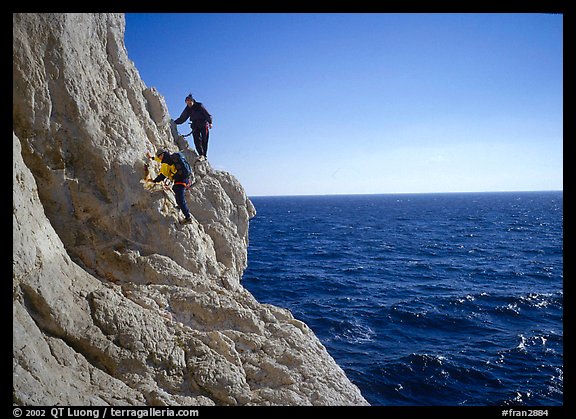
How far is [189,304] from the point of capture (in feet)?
26.7

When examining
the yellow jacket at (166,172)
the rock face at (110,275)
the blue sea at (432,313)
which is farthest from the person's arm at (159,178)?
the blue sea at (432,313)

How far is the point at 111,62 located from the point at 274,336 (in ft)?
28.4

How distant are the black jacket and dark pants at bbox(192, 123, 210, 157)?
4.2 inches

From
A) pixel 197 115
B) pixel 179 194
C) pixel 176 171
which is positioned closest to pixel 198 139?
pixel 197 115

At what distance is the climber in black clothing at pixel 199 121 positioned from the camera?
12227 millimetres

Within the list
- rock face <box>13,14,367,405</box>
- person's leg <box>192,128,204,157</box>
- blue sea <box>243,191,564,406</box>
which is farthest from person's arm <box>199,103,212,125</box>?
blue sea <box>243,191,564,406</box>

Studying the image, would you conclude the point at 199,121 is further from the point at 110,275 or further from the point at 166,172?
the point at 110,275

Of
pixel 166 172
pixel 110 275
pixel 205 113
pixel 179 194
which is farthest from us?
pixel 205 113

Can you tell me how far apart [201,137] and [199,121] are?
55cm

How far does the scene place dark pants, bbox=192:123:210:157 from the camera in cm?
1232

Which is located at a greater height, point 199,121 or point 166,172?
point 199,121

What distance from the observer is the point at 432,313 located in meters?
23.5
